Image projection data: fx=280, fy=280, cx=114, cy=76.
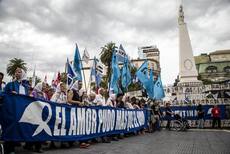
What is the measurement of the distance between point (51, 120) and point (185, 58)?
115 feet

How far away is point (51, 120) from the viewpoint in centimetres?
747

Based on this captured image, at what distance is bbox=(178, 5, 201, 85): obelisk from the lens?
4012cm

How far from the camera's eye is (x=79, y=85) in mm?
9633

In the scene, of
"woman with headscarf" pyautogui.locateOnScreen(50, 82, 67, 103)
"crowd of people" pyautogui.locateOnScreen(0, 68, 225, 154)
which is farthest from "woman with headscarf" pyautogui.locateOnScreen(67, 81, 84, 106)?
"woman with headscarf" pyautogui.locateOnScreen(50, 82, 67, 103)

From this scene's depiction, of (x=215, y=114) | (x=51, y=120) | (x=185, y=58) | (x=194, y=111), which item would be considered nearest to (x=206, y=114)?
(x=194, y=111)

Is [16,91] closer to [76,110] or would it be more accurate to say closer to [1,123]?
[1,123]

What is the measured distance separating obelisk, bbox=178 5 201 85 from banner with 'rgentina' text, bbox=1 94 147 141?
30.6 metres

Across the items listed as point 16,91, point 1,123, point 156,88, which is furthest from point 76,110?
point 156,88

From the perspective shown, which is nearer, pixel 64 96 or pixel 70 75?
pixel 64 96

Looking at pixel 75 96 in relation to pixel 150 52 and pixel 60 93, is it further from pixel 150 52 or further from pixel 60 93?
pixel 150 52

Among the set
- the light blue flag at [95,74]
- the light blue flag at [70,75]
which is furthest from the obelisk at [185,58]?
the light blue flag at [70,75]

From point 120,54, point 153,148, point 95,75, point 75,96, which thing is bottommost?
point 153,148

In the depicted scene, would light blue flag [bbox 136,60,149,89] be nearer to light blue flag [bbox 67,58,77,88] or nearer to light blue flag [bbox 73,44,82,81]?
light blue flag [bbox 73,44,82,81]

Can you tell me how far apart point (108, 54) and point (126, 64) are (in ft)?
111
